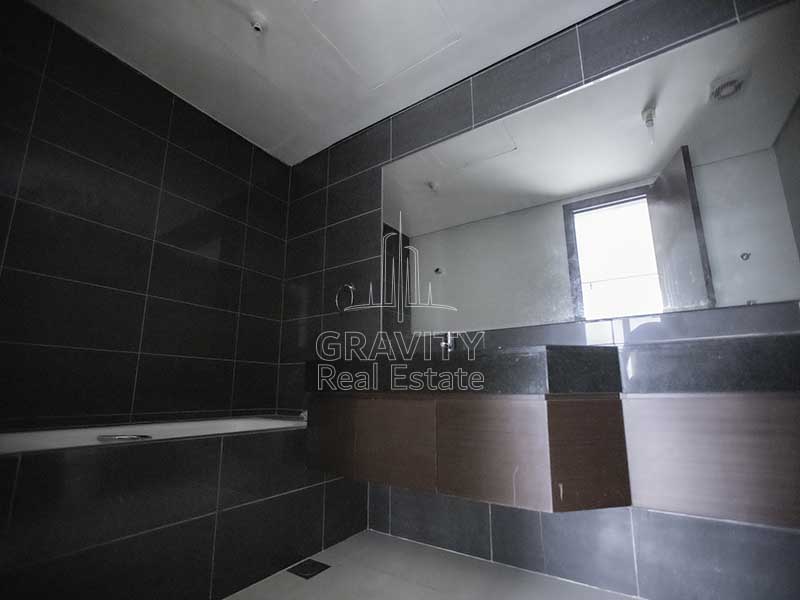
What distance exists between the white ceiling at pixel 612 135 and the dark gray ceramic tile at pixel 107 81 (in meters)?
1.24

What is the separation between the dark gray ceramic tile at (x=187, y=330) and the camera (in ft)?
5.80

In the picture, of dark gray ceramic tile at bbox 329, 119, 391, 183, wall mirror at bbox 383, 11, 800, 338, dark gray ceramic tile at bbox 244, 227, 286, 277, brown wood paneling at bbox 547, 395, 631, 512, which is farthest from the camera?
dark gray ceramic tile at bbox 244, 227, 286, 277

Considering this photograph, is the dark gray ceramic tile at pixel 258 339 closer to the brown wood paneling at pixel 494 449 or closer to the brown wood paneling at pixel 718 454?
the brown wood paneling at pixel 494 449

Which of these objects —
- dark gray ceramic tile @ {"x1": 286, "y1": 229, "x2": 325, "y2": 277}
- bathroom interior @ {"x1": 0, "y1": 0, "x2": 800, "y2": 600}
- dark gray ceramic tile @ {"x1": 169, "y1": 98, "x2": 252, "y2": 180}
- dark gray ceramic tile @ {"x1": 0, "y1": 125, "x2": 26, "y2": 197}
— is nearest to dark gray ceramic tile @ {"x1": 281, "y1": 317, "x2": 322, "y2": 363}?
bathroom interior @ {"x1": 0, "y1": 0, "x2": 800, "y2": 600}

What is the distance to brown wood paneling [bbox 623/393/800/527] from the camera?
917 millimetres

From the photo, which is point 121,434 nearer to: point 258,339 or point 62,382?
point 62,382

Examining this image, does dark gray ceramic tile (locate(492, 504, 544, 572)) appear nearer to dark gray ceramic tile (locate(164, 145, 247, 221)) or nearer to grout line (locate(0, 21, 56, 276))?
dark gray ceramic tile (locate(164, 145, 247, 221))

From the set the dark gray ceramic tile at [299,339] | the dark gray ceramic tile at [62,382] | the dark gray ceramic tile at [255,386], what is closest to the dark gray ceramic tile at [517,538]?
the dark gray ceramic tile at [299,339]

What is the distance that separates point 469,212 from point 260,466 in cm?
151

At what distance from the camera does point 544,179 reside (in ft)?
5.55

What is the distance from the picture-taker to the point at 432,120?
1964 mm

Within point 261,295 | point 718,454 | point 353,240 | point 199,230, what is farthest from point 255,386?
point 718,454

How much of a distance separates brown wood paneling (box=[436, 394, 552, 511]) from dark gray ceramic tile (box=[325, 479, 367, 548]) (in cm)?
84

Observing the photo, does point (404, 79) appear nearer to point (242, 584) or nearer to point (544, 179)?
point (544, 179)
